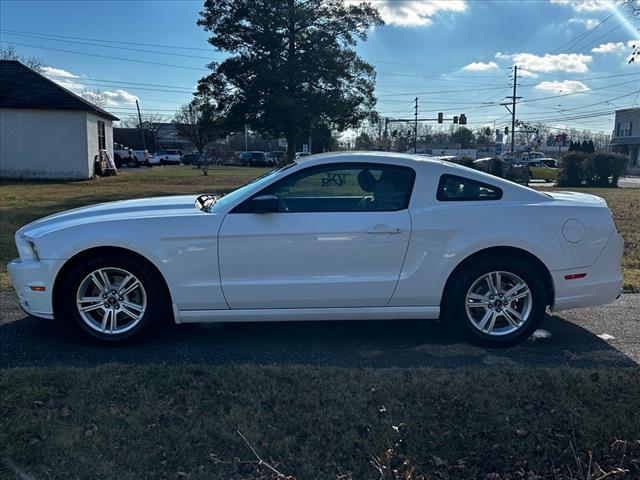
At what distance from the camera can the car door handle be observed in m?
4.35

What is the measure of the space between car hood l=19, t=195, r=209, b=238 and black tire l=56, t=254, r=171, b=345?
0.35 metres

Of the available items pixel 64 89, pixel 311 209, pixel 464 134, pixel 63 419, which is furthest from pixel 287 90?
pixel 464 134

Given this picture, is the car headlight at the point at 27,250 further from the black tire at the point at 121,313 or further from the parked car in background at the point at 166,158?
the parked car in background at the point at 166,158

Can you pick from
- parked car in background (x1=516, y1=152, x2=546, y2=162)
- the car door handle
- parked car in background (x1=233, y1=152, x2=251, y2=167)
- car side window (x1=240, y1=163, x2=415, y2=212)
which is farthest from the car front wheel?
parked car in background (x1=233, y1=152, x2=251, y2=167)

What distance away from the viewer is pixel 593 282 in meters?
4.57

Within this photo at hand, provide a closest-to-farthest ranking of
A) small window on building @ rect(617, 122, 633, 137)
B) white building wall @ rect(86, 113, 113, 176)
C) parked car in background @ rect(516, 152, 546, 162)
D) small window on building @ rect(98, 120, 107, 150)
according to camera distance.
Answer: white building wall @ rect(86, 113, 113, 176) < small window on building @ rect(98, 120, 107, 150) < parked car in background @ rect(516, 152, 546, 162) < small window on building @ rect(617, 122, 633, 137)

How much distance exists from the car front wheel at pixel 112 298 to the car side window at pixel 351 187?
121 cm

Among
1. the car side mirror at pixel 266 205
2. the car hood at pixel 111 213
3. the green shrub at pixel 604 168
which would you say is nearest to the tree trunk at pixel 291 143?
the green shrub at pixel 604 168

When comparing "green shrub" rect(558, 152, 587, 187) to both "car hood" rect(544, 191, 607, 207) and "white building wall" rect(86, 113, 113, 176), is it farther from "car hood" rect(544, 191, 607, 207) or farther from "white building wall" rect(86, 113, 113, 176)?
"car hood" rect(544, 191, 607, 207)

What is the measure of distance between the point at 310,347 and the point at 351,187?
4.60 feet

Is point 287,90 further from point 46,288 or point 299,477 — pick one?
point 299,477

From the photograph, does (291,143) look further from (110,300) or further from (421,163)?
(110,300)

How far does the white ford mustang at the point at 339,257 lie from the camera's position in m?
4.35

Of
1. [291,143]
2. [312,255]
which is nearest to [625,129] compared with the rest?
[291,143]
